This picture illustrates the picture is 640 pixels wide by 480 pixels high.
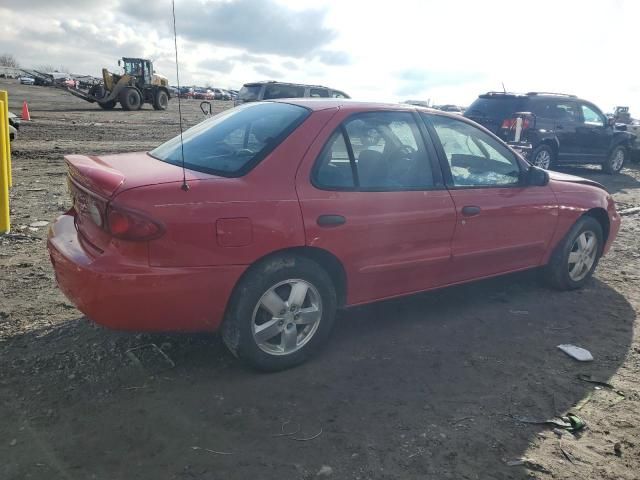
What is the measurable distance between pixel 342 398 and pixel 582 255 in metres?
3.07

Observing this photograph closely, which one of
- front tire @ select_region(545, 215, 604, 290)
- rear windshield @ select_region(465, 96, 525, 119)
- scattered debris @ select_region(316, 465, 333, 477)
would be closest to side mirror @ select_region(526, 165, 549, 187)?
front tire @ select_region(545, 215, 604, 290)

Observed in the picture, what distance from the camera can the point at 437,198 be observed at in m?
3.75

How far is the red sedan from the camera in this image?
2.79 m

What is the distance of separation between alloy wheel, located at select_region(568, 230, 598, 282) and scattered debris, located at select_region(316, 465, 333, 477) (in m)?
3.36

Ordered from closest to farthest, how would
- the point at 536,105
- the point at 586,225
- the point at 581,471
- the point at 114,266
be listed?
the point at 581,471, the point at 114,266, the point at 586,225, the point at 536,105

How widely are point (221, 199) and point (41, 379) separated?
4.87 feet

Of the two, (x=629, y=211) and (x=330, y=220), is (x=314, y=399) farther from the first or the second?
(x=629, y=211)

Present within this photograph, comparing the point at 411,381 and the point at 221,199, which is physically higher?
the point at 221,199

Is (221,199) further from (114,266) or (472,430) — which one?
(472,430)

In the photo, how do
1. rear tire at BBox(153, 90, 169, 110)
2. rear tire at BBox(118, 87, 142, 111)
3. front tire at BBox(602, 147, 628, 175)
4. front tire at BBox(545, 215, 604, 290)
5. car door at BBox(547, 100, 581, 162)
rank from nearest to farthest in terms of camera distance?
front tire at BBox(545, 215, 604, 290), car door at BBox(547, 100, 581, 162), front tire at BBox(602, 147, 628, 175), rear tire at BBox(118, 87, 142, 111), rear tire at BBox(153, 90, 169, 110)

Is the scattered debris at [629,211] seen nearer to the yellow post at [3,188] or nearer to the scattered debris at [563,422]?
the scattered debris at [563,422]

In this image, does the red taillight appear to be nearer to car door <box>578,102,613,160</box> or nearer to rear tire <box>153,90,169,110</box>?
car door <box>578,102,613,160</box>

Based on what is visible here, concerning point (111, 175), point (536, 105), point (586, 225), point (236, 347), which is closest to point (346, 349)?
point (236, 347)

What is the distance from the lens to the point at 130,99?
28109mm
